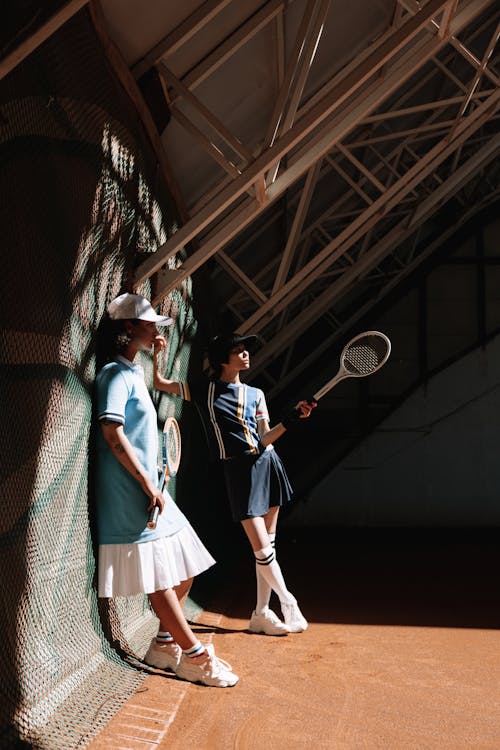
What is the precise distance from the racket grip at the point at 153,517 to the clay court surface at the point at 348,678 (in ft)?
2.21

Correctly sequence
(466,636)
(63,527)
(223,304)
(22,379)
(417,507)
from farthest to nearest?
(417,507)
(223,304)
(466,636)
(63,527)
(22,379)

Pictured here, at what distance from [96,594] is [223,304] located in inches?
Result: 187

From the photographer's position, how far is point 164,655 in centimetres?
366

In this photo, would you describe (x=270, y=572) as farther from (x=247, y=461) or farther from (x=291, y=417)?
(x=291, y=417)

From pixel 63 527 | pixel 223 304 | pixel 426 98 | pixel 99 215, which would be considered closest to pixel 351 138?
pixel 426 98

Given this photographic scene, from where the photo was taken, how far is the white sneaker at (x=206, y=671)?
3467mm

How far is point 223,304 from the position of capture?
795cm

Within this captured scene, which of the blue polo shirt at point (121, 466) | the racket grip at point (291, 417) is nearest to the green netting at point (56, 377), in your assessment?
the blue polo shirt at point (121, 466)

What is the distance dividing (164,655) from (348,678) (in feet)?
2.66

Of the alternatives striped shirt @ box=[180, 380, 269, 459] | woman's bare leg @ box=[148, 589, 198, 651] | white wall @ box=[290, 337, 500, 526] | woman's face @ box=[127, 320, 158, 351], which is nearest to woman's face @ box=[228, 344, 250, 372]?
striped shirt @ box=[180, 380, 269, 459]

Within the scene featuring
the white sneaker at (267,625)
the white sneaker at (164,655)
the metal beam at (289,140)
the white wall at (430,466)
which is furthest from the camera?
the white wall at (430,466)

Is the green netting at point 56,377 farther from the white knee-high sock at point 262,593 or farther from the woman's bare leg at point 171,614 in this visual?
the white knee-high sock at point 262,593

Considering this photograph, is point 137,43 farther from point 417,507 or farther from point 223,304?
point 417,507

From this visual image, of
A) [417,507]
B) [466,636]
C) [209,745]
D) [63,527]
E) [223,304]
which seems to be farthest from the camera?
[417,507]
